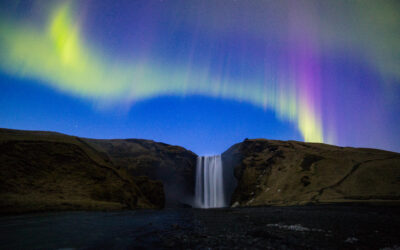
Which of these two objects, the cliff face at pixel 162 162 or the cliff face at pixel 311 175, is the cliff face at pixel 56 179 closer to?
the cliff face at pixel 162 162

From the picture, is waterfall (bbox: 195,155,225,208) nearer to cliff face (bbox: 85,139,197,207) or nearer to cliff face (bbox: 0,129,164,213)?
cliff face (bbox: 85,139,197,207)

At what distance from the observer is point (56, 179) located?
28.4 metres

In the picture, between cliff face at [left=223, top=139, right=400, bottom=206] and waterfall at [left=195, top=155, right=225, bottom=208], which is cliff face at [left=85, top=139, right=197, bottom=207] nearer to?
waterfall at [left=195, top=155, right=225, bottom=208]

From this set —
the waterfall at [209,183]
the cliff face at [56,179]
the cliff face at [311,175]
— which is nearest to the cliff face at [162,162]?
the waterfall at [209,183]

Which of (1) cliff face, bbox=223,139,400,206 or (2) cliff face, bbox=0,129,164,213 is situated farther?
(1) cliff face, bbox=223,139,400,206

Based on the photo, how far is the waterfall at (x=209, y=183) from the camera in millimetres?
74688

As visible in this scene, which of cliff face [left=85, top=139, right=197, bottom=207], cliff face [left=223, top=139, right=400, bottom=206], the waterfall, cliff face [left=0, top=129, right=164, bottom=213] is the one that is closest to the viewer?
cliff face [left=0, top=129, right=164, bottom=213]

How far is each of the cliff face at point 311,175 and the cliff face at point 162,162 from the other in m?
22.3

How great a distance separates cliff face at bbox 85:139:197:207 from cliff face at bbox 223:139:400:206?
2227 cm

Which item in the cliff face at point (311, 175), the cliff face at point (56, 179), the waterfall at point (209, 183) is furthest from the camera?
the waterfall at point (209, 183)

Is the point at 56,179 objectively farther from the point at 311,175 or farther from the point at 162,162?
the point at 311,175

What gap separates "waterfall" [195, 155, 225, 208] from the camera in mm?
74688

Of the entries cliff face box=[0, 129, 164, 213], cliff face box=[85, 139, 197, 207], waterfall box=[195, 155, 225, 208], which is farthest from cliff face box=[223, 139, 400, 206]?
cliff face box=[0, 129, 164, 213]

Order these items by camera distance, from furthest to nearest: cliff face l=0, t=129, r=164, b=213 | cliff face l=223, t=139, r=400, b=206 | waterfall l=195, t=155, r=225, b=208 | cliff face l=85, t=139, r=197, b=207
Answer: waterfall l=195, t=155, r=225, b=208 → cliff face l=85, t=139, r=197, b=207 → cliff face l=223, t=139, r=400, b=206 → cliff face l=0, t=129, r=164, b=213
